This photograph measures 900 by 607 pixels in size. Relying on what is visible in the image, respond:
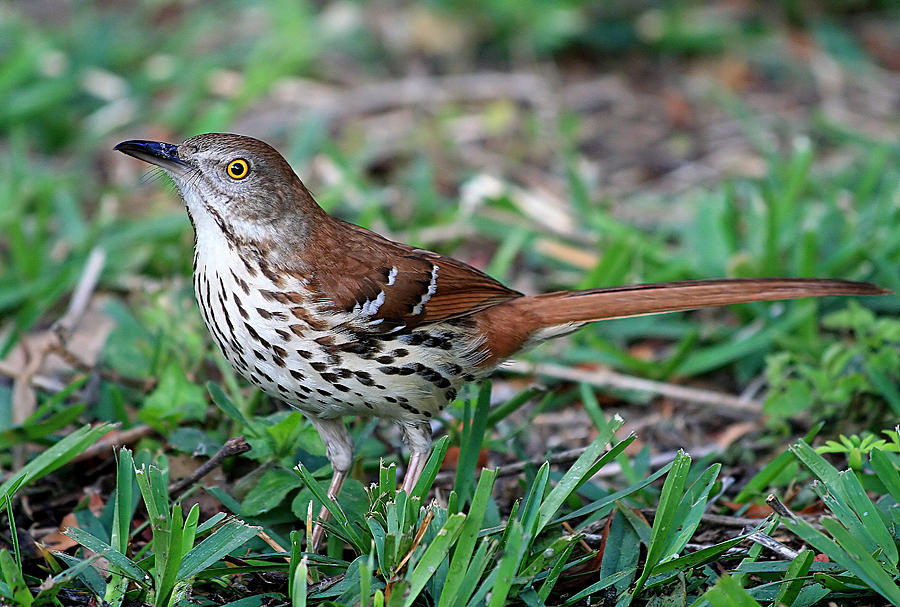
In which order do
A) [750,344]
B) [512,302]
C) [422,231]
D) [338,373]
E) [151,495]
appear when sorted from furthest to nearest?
1. [422,231]
2. [750,344]
3. [512,302]
4. [338,373]
5. [151,495]

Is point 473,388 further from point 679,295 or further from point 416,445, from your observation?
point 679,295

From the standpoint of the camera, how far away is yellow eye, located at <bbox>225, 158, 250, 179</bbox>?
324 centimetres

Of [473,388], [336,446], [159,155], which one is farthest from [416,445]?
[159,155]

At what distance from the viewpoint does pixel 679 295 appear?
341cm

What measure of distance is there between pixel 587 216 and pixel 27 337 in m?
2.72

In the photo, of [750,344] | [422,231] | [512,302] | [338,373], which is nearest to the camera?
[338,373]

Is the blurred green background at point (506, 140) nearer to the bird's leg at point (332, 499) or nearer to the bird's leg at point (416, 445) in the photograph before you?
the bird's leg at point (332, 499)

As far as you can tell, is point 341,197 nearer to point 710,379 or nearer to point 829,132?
point 710,379

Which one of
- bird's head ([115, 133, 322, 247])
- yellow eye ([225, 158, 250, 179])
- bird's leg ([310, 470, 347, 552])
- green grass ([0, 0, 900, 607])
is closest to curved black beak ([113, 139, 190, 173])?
bird's head ([115, 133, 322, 247])

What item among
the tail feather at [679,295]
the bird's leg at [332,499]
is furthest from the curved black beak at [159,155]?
the tail feather at [679,295]

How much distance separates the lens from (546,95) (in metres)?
6.75

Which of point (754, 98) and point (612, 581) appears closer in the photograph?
point (612, 581)

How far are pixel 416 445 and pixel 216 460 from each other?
2.07 feet

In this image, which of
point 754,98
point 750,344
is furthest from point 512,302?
point 754,98
